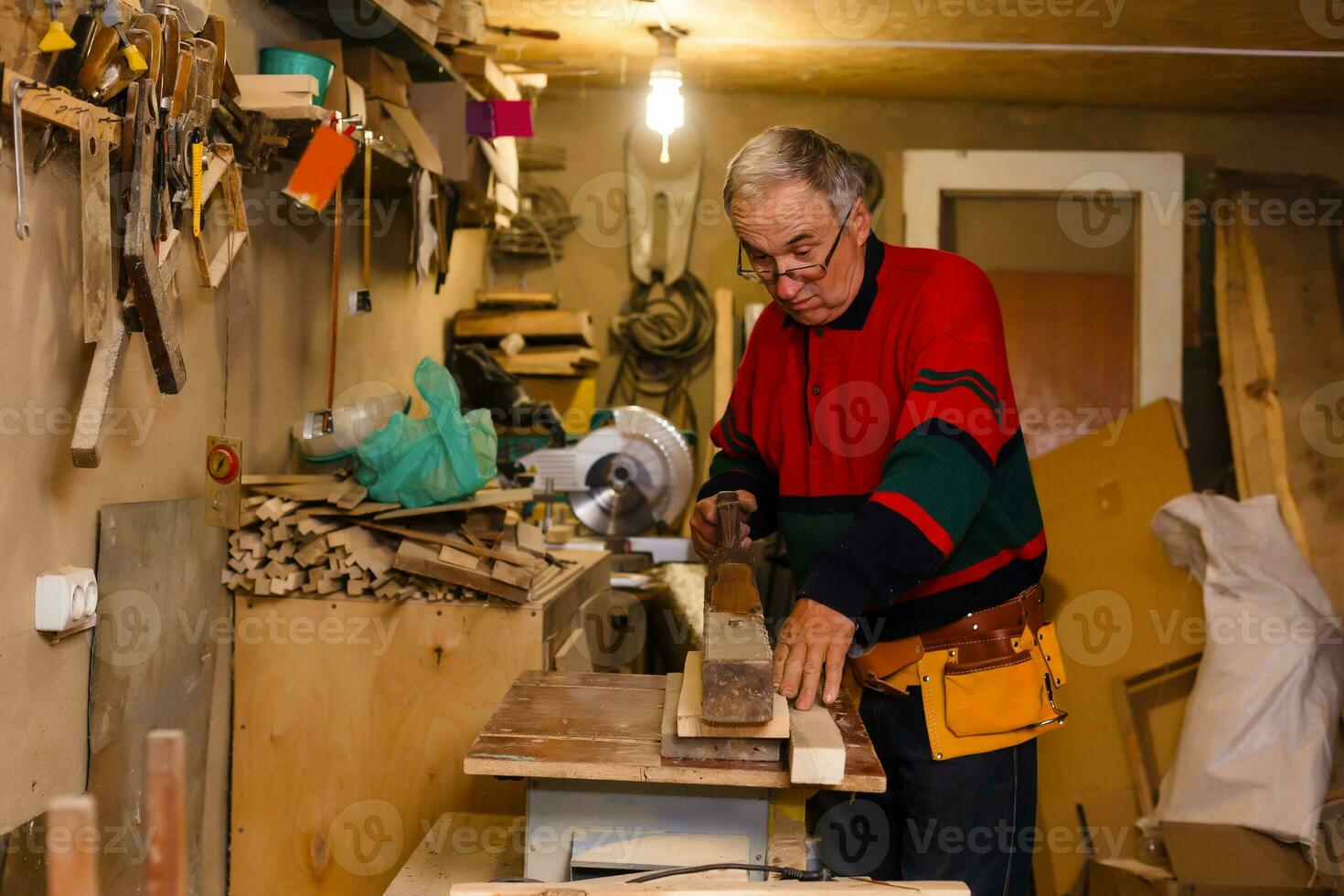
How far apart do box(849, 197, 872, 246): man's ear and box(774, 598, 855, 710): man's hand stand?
2.18 ft

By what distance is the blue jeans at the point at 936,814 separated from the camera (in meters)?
1.76

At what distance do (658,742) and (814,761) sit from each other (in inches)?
8.5

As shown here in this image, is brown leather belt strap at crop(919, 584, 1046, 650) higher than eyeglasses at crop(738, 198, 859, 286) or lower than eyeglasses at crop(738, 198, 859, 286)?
lower

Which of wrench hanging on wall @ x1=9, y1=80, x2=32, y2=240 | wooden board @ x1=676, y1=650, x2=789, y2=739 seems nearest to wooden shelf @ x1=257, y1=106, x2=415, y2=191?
wrench hanging on wall @ x1=9, y1=80, x2=32, y2=240

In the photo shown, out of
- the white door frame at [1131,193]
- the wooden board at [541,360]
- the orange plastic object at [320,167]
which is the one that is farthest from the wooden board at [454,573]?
the white door frame at [1131,193]

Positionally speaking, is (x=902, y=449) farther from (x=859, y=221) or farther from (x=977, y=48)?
(x=977, y=48)

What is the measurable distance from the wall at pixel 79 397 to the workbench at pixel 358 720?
0.34ft

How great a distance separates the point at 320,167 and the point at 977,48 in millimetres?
2381

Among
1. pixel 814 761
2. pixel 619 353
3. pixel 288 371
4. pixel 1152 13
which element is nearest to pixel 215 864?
pixel 288 371

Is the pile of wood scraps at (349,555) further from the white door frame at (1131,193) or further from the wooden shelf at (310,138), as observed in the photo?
the white door frame at (1131,193)

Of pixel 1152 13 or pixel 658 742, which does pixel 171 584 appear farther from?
pixel 1152 13

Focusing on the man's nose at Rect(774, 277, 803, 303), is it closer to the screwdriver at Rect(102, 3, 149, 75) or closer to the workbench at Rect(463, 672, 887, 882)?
the workbench at Rect(463, 672, 887, 882)

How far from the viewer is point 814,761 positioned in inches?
50.7

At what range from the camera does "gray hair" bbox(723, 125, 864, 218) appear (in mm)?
1771
